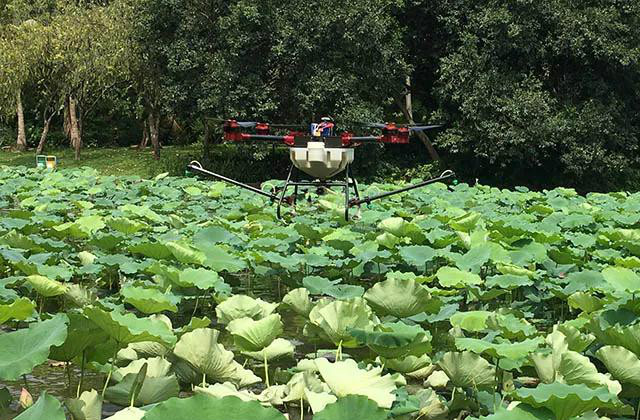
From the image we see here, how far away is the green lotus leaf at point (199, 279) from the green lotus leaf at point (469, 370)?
4.65ft

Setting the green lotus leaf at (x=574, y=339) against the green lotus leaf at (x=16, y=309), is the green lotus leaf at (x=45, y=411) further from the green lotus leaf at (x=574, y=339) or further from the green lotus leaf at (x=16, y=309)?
the green lotus leaf at (x=574, y=339)

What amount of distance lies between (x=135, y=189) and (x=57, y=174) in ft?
6.98

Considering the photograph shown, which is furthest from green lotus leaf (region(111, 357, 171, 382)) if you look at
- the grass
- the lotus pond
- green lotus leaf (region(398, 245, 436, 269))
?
the grass

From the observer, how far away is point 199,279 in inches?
153

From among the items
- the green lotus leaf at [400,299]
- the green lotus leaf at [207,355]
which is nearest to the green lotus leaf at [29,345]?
the green lotus leaf at [207,355]

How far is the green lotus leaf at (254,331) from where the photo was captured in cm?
302

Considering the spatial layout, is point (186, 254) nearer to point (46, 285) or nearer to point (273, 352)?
point (46, 285)

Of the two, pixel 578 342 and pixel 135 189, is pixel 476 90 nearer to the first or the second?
pixel 135 189

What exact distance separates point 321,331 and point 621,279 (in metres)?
1.23

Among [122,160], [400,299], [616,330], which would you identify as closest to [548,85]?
[122,160]

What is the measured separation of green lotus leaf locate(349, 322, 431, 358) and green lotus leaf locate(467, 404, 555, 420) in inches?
24.4

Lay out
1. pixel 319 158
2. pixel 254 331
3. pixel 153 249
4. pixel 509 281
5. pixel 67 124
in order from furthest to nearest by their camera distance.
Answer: pixel 67 124 < pixel 319 158 < pixel 153 249 < pixel 509 281 < pixel 254 331

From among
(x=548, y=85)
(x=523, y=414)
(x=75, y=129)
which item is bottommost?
(x=75, y=129)

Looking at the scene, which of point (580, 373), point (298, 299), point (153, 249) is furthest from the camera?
point (153, 249)
